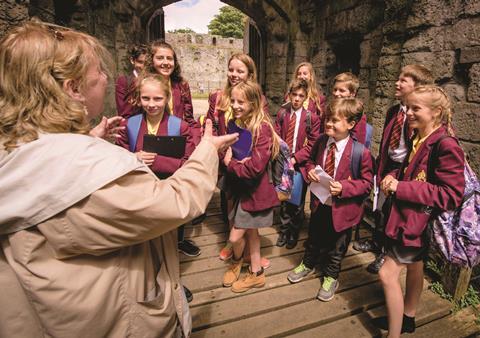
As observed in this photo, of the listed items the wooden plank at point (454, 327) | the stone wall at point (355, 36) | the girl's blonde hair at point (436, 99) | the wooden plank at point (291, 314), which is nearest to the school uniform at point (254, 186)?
the wooden plank at point (291, 314)

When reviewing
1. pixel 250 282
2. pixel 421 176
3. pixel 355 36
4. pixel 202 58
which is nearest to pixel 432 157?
pixel 421 176

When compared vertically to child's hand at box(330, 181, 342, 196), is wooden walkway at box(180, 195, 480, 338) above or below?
below

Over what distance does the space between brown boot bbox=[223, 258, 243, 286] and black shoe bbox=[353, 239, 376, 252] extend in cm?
132

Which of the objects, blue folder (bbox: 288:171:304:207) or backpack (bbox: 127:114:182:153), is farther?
blue folder (bbox: 288:171:304:207)

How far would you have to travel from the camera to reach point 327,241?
2.53 metres

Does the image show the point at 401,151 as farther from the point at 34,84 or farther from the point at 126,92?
the point at 126,92

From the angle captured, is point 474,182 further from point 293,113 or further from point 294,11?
point 294,11

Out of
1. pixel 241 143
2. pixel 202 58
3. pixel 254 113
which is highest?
pixel 202 58

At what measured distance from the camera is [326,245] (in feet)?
8.50

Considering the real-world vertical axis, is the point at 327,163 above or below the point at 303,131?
below

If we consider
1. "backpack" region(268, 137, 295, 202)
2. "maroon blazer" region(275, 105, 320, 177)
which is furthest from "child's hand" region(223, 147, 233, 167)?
"maroon blazer" region(275, 105, 320, 177)

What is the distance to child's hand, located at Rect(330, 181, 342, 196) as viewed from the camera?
2.09 m

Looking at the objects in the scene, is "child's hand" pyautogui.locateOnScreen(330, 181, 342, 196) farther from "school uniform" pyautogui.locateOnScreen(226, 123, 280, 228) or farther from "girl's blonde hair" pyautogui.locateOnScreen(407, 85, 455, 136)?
"girl's blonde hair" pyautogui.locateOnScreen(407, 85, 455, 136)

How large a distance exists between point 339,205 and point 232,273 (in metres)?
1.10
